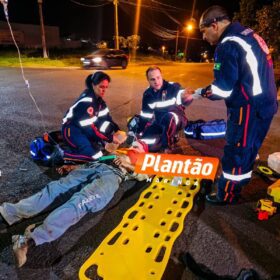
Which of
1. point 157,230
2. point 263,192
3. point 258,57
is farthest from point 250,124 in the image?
point 157,230

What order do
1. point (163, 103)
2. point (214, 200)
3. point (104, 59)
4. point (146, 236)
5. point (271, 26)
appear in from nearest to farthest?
point (146, 236)
point (214, 200)
point (163, 103)
point (271, 26)
point (104, 59)

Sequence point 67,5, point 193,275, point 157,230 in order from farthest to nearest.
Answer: point 67,5
point 157,230
point 193,275

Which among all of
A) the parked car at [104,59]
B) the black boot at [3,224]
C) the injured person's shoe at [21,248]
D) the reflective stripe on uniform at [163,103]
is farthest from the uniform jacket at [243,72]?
the parked car at [104,59]

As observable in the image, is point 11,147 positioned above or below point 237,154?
below

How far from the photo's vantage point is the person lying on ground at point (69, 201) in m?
2.49

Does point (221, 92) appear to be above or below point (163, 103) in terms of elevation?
above

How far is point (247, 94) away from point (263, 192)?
1.40 m

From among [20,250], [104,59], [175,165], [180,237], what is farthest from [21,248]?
[104,59]

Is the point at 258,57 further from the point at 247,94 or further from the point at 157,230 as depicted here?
the point at 157,230

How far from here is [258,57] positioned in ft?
9.66

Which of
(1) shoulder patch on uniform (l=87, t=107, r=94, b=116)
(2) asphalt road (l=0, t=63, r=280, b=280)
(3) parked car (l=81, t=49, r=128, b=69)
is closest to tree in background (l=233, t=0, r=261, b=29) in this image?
(3) parked car (l=81, t=49, r=128, b=69)

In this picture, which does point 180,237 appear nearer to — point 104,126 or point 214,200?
point 214,200

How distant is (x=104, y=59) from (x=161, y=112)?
16.0m

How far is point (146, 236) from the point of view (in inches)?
109
